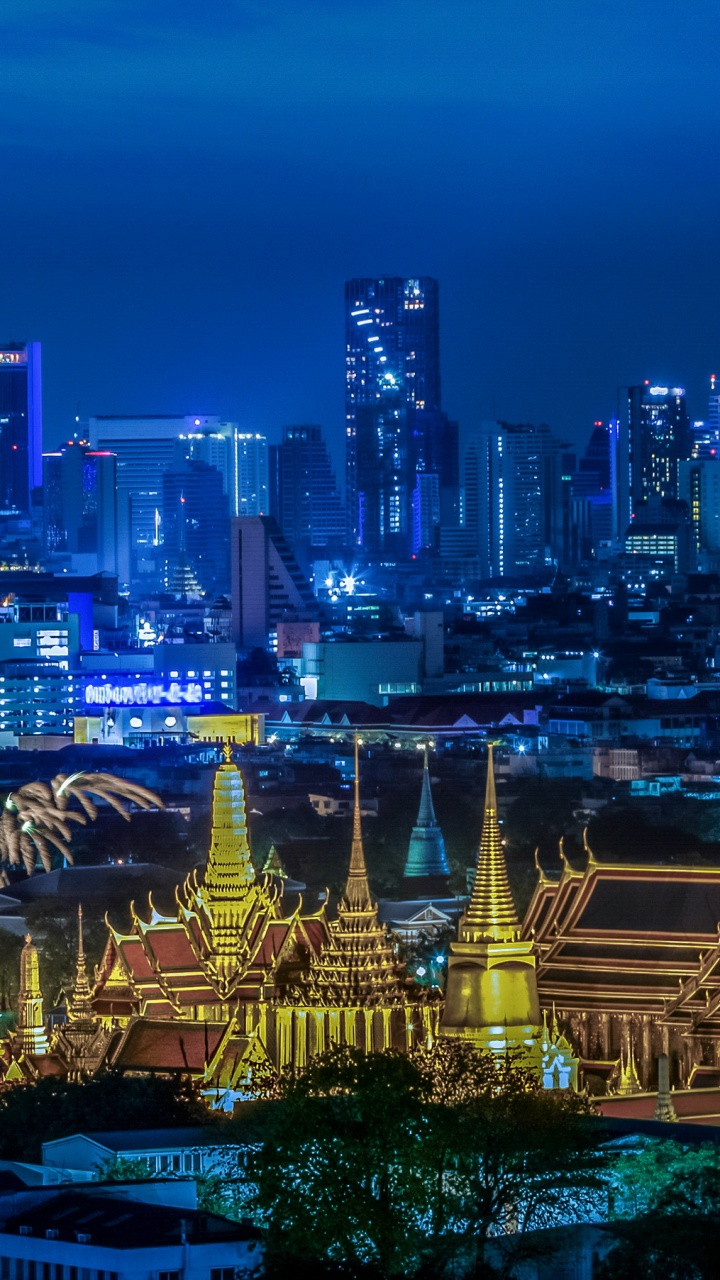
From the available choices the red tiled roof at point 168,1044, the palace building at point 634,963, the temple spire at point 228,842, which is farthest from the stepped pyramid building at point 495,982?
the temple spire at point 228,842

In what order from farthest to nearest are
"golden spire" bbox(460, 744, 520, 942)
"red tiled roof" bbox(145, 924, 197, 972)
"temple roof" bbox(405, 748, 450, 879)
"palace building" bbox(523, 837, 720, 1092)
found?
"temple roof" bbox(405, 748, 450, 879) → "red tiled roof" bbox(145, 924, 197, 972) → "palace building" bbox(523, 837, 720, 1092) → "golden spire" bbox(460, 744, 520, 942)

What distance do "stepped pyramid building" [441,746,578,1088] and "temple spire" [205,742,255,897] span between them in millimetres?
5071

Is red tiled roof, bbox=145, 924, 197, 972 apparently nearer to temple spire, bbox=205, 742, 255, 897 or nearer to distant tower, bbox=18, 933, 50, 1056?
temple spire, bbox=205, 742, 255, 897

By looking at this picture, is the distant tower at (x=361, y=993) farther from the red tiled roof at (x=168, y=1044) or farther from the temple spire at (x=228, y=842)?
the temple spire at (x=228, y=842)

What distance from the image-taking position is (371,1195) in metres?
38.9

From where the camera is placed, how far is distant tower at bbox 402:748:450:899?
8575 cm

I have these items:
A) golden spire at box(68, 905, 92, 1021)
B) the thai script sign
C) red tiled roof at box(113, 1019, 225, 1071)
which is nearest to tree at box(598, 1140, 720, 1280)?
red tiled roof at box(113, 1019, 225, 1071)

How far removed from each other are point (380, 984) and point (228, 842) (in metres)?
6.03

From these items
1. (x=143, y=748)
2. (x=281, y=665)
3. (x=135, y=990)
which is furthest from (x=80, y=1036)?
(x=281, y=665)

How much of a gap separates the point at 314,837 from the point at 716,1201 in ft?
207

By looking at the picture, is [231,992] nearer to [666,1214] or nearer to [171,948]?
[171,948]

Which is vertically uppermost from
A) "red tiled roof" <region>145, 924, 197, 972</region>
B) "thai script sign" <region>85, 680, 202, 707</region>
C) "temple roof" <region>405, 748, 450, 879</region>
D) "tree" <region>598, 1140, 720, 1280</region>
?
"thai script sign" <region>85, 680, 202, 707</region>

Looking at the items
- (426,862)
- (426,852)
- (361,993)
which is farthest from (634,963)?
(426,852)

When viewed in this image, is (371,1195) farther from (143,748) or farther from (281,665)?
(281,665)
